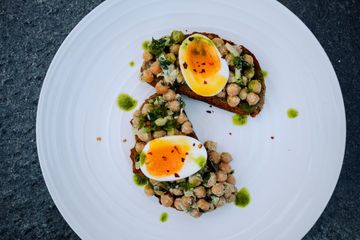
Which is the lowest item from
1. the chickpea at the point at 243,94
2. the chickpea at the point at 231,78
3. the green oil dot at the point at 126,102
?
the green oil dot at the point at 126,102

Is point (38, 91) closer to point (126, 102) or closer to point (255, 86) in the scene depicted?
point (126, 102)

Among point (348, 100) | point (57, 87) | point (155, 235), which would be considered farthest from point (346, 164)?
point (57, 87)

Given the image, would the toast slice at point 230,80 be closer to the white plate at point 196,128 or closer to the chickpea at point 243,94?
the chickpea at point 243,94

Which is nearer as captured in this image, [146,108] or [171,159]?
[171,159]

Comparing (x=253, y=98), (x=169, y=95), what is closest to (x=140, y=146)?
(x=169, y=95)

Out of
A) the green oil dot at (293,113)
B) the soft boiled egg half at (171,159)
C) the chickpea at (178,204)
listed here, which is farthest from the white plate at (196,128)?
the soft boiled egg half at (171,159)

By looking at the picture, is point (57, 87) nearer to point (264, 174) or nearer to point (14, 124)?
point (14, 124)
